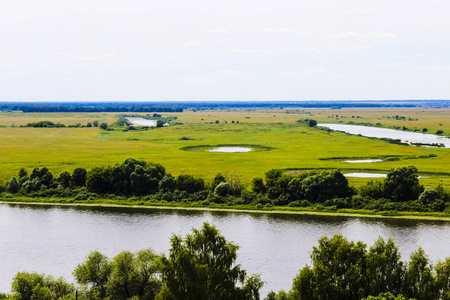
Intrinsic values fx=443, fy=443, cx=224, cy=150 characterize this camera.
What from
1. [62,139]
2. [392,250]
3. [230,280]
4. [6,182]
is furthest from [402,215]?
[62,139]

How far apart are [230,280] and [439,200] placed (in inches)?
1331

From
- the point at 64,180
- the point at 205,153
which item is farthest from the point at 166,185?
the point at 205,153

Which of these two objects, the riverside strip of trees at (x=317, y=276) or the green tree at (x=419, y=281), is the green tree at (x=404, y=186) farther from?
the green tree at (x=419, y=281)

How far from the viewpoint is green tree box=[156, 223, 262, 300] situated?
24109 mm

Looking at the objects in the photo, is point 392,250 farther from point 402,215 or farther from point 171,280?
point 402,215

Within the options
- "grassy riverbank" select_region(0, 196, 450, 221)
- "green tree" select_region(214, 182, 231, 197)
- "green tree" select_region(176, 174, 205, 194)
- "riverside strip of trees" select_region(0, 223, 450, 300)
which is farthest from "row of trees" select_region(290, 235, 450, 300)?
"green tree" select_region(176, 174, 205, 194)

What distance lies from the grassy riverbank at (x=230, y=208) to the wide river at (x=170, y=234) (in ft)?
4.15

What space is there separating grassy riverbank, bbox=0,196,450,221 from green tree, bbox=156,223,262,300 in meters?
25.5

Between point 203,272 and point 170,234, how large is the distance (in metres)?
19.2

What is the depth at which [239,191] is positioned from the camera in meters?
56.6

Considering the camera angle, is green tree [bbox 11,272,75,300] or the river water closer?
green tree [bbox 11,272,75,300]

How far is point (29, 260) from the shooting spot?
1467 inches

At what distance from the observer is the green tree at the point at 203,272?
24.1 meters

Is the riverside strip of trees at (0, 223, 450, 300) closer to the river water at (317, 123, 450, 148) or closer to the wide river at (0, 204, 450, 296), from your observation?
the wide river at (0, 204, 450, 296)
